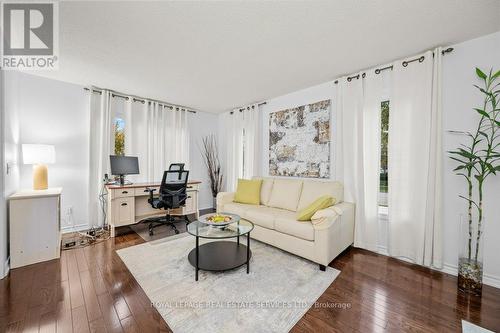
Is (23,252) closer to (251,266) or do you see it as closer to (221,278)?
(221,278)

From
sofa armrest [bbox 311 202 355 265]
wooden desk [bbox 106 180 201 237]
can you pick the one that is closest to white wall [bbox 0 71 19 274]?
wooden desk [bbox 106 180 201 237]

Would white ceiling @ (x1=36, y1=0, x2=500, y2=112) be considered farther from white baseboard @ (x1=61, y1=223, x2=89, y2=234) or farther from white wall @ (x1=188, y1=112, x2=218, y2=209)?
white baseboard @ (x1=61, y1=223, x2=89, y2=234)

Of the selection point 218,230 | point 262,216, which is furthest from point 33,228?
point 262,216

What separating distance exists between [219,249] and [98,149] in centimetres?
289

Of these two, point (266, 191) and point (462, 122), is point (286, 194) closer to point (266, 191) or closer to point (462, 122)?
point (266, 191)

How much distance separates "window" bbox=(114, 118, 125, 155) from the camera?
3.71 m

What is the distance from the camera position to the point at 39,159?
258 centimetres

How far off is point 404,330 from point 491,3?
267 centimetres

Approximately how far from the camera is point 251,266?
87.8 inches

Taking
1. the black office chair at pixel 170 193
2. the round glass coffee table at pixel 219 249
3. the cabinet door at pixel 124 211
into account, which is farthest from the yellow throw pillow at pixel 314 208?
the cabinet door at pixel 124 211

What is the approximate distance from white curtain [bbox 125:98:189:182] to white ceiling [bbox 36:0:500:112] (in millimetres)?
981

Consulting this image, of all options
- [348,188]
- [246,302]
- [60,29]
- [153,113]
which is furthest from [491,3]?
[153,113]

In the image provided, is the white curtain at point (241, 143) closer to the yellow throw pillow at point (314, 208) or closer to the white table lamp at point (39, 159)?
the yellow throw pillow at point (314, 208)

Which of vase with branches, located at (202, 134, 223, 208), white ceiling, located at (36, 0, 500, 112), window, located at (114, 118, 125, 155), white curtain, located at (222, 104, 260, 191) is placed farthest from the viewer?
vase with branches, located at (202, 134, 223, 208)
